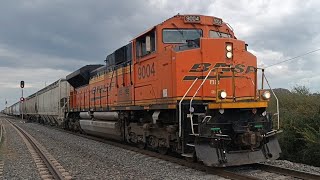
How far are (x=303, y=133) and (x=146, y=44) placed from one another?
528cm

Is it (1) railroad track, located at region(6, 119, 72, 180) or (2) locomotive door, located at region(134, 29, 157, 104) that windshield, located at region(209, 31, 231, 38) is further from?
(1) railroad track, located at region(6, 119, 72, 180)

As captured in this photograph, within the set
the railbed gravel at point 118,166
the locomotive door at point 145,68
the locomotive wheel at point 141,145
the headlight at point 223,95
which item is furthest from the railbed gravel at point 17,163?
the headlight at point 223,95

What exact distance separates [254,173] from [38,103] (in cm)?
3288

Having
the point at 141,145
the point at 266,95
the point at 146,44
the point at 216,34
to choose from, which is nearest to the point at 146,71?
the point at 146,44

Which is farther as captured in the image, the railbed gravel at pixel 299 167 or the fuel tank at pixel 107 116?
the fuel tank at pixel 107 116

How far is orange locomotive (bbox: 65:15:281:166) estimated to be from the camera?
7949 millimetres

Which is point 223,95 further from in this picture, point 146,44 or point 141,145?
point 141,145

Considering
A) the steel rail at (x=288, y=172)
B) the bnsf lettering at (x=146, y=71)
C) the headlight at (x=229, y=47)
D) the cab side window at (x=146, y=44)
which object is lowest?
the steel rail at (x=288, y=172)

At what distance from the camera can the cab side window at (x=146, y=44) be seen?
999 cm

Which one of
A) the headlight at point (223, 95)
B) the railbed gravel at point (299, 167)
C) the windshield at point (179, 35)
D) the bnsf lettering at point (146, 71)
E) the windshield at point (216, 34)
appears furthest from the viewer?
the bnsf lettering at point (146, 71)

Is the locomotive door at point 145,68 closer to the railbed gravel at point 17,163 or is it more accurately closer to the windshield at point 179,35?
the windshield at point 179,35

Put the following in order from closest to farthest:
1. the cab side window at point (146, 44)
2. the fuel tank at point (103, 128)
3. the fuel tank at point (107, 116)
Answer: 1. the cab side window at point (146, 44)
2. the fuel tank at point (107, 116)
3. the fuel tank at point (103, 128)

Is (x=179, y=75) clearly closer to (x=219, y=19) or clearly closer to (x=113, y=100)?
(x=219, y=19)

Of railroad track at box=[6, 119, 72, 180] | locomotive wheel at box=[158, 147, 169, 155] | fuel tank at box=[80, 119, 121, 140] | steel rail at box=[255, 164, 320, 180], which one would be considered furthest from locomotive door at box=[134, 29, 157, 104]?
steel rail at box=[255, 164, 320, 180]
